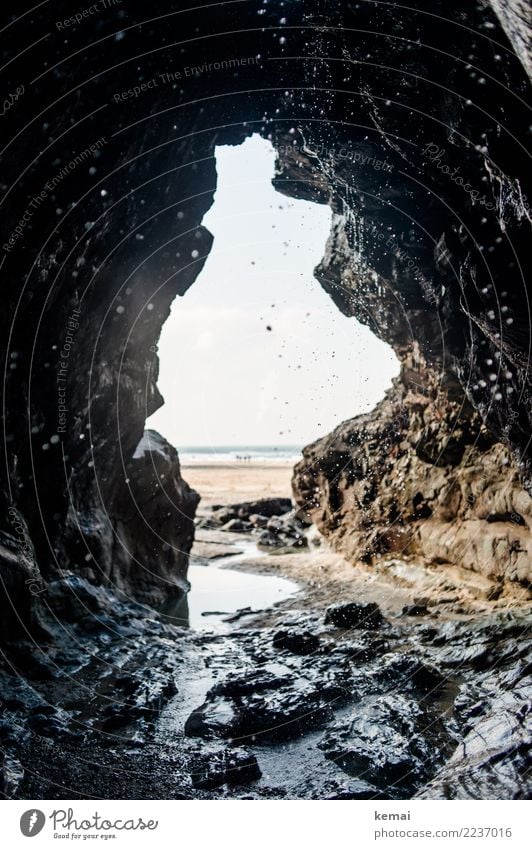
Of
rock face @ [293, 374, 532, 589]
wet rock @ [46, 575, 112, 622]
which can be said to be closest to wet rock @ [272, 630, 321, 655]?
wet rock @ [46, 575, 112, 622]

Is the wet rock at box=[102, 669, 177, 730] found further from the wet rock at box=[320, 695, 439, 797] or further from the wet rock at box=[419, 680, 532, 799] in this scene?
the wet rock at box=[419, 680, 532, 799]

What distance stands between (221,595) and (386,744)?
9.18 m

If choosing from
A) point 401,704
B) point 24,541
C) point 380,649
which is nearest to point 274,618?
point 380,649

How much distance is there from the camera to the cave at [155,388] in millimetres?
5465

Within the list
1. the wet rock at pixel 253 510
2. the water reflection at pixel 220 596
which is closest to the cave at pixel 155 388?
the water reflection at pixel 220 596

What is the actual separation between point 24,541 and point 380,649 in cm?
679

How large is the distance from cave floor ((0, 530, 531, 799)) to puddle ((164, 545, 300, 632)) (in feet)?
3.06

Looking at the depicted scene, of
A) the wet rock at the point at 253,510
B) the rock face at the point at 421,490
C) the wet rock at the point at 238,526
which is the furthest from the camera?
the wet rock at the point at 253,510

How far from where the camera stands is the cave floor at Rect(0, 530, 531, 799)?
4742 mm

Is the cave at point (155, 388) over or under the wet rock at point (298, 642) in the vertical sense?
over

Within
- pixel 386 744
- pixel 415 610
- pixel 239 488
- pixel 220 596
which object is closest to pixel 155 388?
pixel 220 596

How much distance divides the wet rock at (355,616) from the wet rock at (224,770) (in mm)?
4998

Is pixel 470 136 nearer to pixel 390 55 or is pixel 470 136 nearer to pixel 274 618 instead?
pixel 390 55

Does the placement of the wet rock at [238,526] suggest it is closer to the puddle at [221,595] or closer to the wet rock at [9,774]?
the puddle at [221,595]
